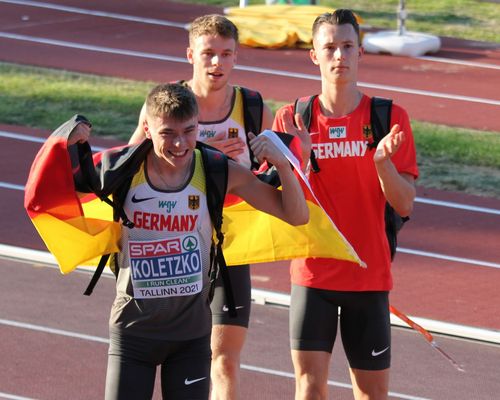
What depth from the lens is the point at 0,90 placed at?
52.9 feet

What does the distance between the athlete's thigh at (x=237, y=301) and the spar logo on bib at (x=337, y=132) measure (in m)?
1.02

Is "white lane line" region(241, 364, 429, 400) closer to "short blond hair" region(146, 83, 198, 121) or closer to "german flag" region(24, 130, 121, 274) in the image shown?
"german flag" region(24, 130, 121, 274)

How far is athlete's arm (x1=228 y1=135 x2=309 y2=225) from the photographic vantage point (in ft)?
16.9

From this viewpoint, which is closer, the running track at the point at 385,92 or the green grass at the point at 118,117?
the running track at the point at 385,92

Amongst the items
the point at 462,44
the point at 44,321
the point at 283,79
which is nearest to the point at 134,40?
the point at 283,79

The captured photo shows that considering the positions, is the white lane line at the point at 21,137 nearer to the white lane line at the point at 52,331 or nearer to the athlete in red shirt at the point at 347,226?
the white lane line at the point at 52,331

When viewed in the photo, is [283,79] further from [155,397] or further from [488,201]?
[155,397]

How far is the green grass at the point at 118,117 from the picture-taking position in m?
13.2

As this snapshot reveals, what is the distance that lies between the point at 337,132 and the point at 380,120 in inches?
8.0

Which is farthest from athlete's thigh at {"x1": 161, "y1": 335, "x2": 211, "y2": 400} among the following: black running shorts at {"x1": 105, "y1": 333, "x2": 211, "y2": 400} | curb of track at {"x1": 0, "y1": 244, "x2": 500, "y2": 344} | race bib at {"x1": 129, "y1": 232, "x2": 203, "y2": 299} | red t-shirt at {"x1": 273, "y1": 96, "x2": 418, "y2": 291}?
curb of track at {"x1": 0, "y1": 244, "x2": 500, "y2": 344}

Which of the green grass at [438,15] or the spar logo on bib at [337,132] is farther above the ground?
the spar logo on bib at [337,132]

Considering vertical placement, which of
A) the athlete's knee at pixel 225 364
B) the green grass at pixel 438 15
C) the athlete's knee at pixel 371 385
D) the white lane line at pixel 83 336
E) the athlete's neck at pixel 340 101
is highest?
the athlete's neck at pixel 340 101

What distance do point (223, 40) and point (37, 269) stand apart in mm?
4246

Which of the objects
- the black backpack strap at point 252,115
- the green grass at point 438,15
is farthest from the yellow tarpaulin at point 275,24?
the black backpack strap at point 252,115
